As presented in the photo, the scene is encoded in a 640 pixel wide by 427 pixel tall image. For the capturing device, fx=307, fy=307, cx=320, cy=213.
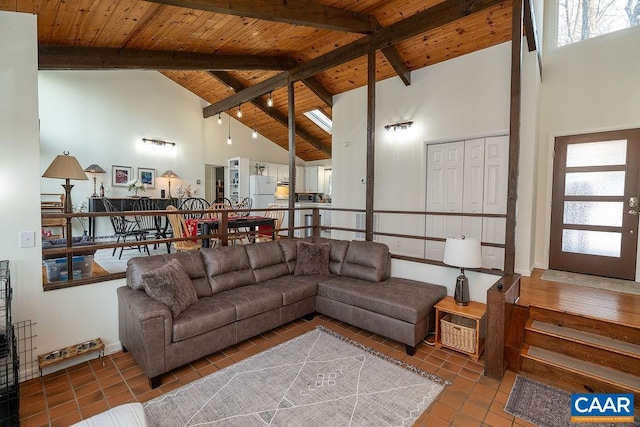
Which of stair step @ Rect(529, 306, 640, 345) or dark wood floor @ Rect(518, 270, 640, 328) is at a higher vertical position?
dark wood floor @ Rect(518, 270, 640, 328)

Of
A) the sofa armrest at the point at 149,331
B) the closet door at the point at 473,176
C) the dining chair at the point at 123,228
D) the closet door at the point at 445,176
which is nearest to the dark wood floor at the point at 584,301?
the closet door at the point at 473,176

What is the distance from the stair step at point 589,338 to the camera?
231 centimetres

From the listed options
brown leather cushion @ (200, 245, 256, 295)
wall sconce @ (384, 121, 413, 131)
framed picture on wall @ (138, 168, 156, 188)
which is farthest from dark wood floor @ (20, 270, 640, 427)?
framed picture on wall @ (138, 168, 156, 188)

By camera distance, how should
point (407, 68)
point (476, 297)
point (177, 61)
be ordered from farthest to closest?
1. point (407, 68)
2. point (177, 61)
3. point (476, 297)

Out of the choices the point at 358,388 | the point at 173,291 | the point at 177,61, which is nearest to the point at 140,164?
the point at 177,61

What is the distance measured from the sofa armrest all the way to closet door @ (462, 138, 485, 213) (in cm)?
430

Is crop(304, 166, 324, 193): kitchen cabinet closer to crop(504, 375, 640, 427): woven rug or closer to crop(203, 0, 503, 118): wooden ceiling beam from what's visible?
crop(203, 0, 503, 118): wooden ceiling beam

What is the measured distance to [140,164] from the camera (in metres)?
7.35

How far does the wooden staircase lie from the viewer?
222 cm

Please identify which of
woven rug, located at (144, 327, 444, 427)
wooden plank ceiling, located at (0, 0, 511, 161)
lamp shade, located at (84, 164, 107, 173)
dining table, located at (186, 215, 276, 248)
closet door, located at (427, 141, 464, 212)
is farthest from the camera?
lamp shade, located at (84, 164, 107, 173)

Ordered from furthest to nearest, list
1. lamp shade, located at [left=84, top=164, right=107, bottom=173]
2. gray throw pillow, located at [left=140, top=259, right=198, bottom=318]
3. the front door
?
lamp shade, located at [left=84, top=164, right=107, bottom=173]
the front door
gray throw pillow, located at [left=140, top=259, right=198, bottom=318]

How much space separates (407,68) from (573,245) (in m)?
3.67

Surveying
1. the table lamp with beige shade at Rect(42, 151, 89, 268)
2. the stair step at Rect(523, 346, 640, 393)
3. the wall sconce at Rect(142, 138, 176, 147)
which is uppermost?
the wall sconce at Rect(142, 138, 176, 147)

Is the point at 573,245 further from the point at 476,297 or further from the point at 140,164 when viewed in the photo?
the point at 140,164
